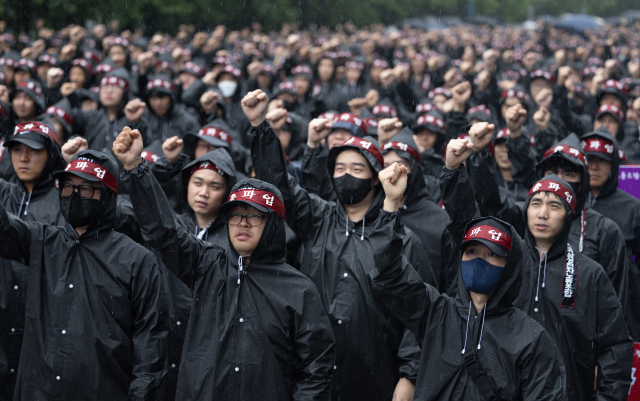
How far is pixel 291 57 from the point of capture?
608 inches

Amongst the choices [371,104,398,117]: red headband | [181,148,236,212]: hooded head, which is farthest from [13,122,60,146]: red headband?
[371,104,398,117]: red headband

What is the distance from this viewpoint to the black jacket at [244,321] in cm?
442

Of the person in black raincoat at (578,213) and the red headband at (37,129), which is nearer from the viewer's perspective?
the person in black raincoat at (578,213)

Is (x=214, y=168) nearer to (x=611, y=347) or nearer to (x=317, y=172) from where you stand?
(x=317, y=172)

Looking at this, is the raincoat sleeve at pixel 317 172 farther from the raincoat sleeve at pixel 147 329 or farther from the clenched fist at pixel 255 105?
the raincoat sleeve at pixel 147 329

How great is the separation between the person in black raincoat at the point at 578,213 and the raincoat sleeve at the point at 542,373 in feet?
5.92

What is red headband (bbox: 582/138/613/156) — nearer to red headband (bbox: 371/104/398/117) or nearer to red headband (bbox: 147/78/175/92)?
red headband (bbox: 371/104/398/117)

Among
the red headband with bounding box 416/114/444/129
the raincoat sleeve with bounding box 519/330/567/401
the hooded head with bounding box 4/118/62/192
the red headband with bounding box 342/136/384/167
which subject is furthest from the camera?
the red headband with bounding box 416/114/444/129

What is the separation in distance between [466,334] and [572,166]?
2873 mm

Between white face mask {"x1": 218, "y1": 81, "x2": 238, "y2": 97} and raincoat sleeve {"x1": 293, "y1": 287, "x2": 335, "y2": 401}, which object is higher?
white face mask {"x1": 218, "y1": 81, "x2": 238, "y2": 97}

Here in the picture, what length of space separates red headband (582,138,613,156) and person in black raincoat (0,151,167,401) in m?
4.74

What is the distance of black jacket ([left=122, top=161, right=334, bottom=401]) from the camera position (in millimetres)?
4422

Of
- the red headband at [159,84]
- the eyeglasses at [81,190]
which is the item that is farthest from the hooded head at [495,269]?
the red headband at [159,84]

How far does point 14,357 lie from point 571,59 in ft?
50.4
